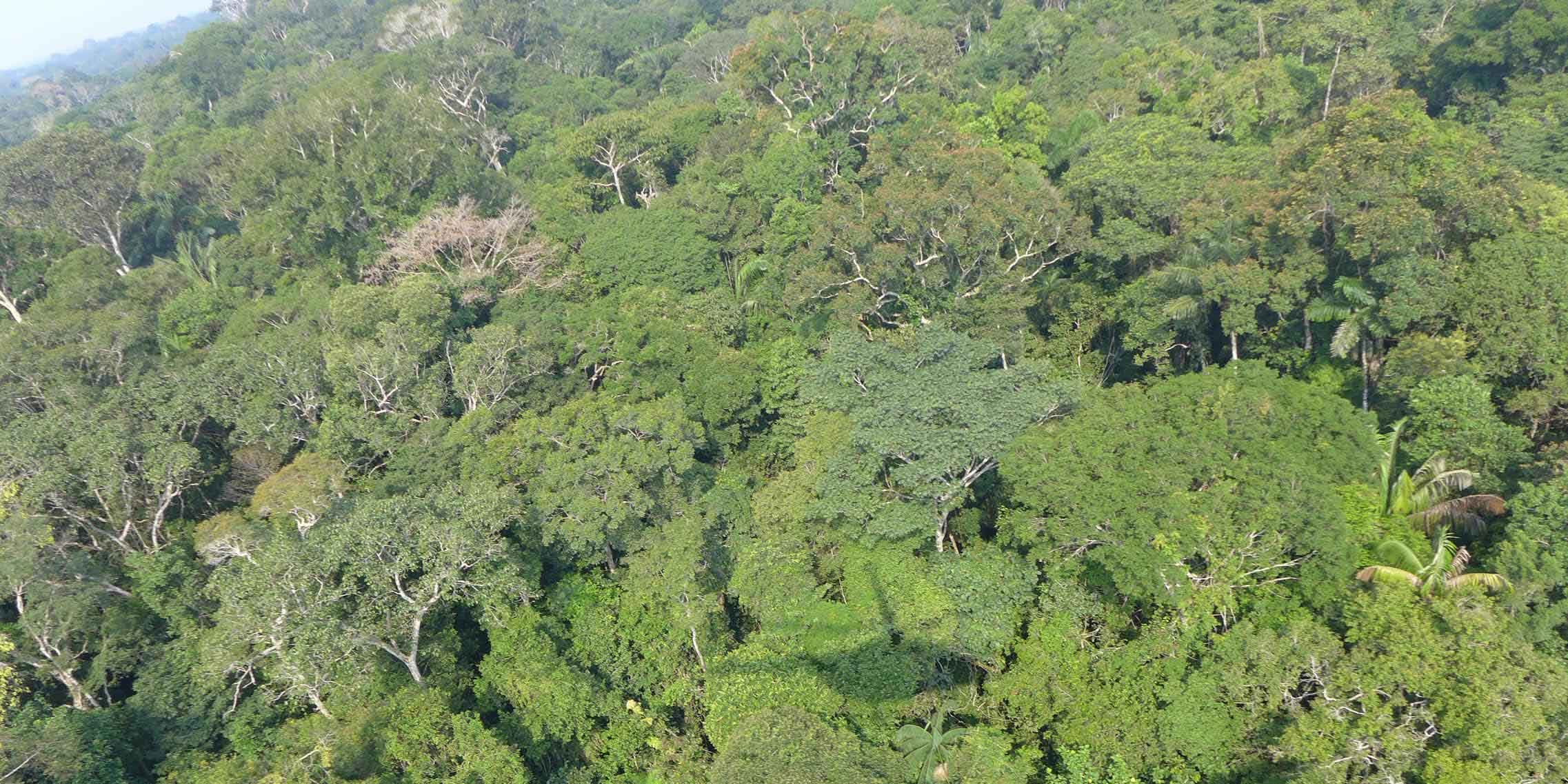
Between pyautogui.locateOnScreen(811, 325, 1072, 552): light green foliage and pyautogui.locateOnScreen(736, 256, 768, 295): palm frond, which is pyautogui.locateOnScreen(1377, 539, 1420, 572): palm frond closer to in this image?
pyautogui.locateOnScreen(811, 325, 1072, 552): light green foliage

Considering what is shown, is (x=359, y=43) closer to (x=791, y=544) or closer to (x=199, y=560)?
(x=199, y=560)

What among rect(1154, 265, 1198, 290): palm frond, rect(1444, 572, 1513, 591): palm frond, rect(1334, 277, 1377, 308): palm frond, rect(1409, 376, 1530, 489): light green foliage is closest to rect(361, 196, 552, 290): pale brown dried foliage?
rect(1154, 265, 1198, 290): palm frond

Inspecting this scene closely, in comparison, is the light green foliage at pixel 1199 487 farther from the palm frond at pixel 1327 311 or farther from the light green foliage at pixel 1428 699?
the palm frond at pixel 1327 311

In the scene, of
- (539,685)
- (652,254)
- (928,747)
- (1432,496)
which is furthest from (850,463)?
(652,254)

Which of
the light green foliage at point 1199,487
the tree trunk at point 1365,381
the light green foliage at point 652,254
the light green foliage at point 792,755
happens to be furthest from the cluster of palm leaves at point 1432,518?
the light green foliage at point 652,254

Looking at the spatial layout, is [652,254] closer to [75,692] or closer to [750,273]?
[750,273]
